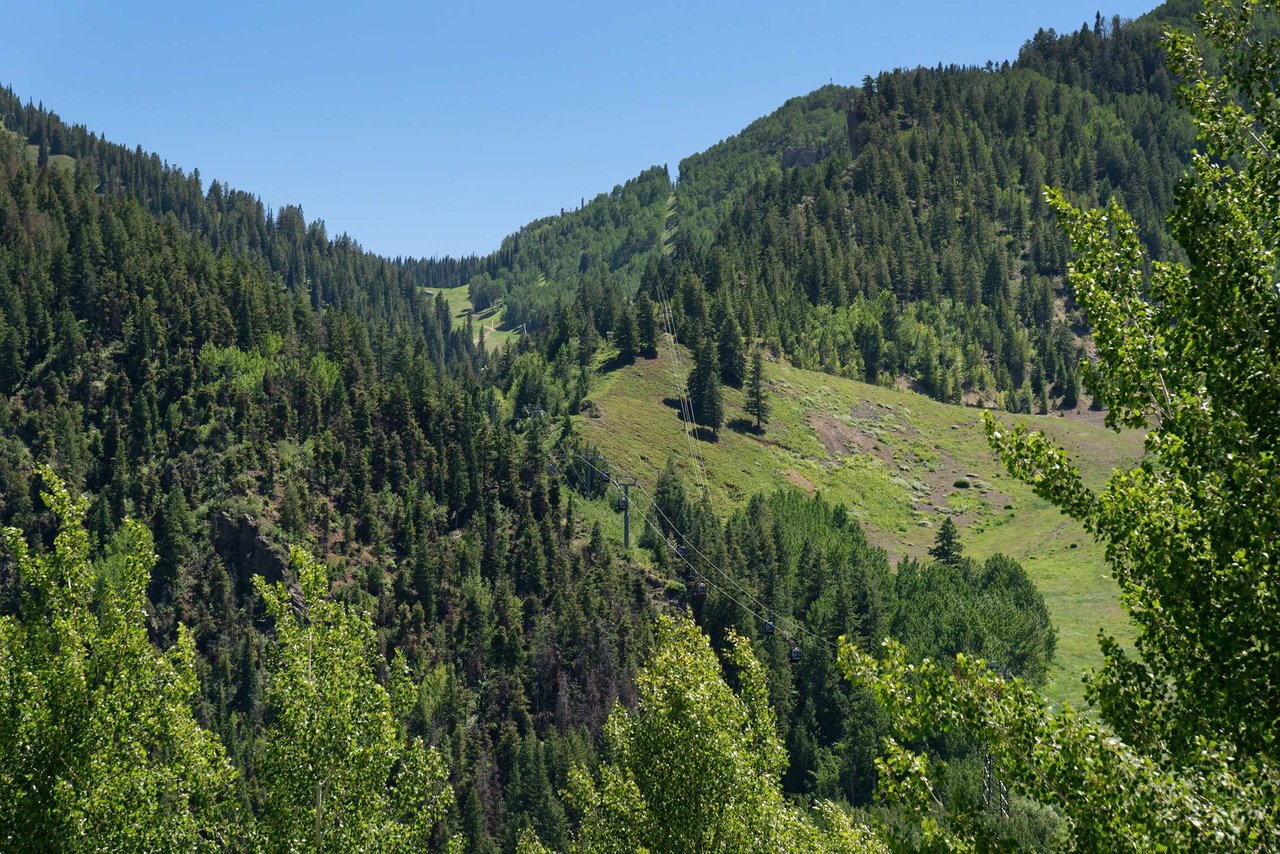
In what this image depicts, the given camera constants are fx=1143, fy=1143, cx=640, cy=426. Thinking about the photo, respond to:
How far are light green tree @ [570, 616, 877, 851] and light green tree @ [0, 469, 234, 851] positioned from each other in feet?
36.9

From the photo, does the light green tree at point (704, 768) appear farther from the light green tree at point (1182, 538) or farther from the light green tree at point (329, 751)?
the light green tree at point (1182, 538)

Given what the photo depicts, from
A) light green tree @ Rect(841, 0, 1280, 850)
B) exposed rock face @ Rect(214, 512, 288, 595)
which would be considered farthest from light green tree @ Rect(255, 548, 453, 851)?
exposed rock face @ Rect(214, 512, 288, 595)

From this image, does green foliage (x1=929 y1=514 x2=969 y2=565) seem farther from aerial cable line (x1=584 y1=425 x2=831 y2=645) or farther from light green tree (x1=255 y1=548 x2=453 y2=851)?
light green tree (x1=255 y1=548 x2=453 y2=851)

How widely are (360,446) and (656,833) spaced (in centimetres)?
16353

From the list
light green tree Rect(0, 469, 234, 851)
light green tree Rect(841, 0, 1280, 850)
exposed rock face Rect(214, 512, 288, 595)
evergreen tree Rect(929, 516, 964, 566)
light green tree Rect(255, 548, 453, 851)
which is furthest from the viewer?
evergreen tree Rect(929, 516, 964, 566)

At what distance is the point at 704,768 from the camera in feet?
102

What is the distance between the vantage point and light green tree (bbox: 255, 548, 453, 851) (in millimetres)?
27703

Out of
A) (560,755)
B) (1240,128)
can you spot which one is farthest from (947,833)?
(560,755)

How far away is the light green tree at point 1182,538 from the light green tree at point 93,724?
57.9ft

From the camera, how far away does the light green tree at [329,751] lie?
27.7 meters

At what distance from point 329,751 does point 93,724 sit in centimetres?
537

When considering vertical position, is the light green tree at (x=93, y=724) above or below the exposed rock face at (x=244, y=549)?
above

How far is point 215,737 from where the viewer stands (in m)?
28.8

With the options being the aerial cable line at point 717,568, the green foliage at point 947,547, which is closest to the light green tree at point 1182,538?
the aerial cable line at point 717,568
